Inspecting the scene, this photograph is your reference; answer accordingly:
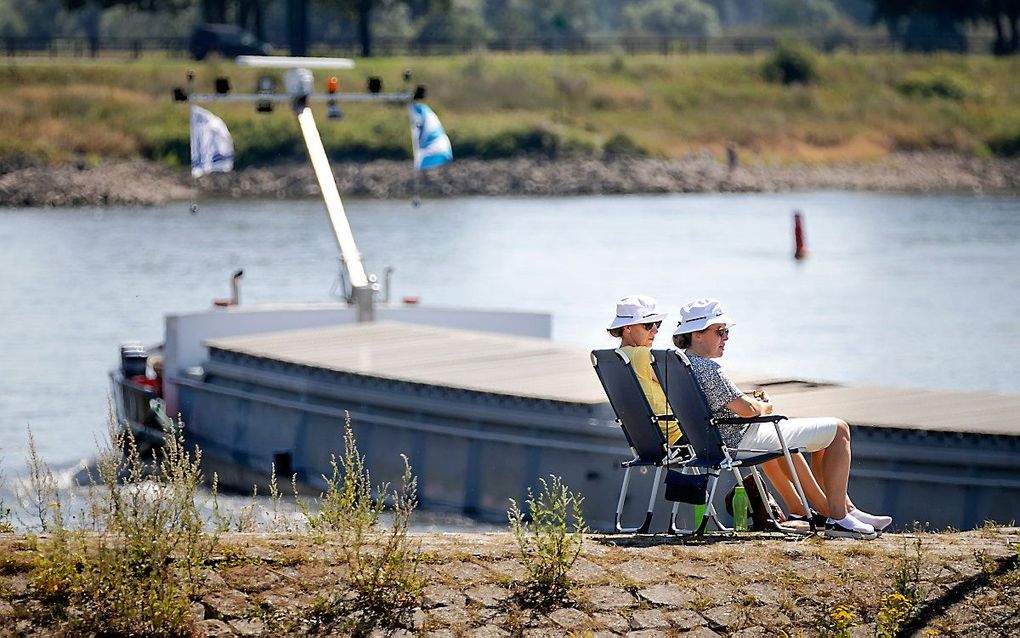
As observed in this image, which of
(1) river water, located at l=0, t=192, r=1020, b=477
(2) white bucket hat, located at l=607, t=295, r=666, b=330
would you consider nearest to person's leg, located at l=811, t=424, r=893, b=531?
(2) white bucket hat, located at l=607, t=295, r=666, b=330

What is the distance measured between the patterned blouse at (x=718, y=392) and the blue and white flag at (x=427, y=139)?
1191 centimetres

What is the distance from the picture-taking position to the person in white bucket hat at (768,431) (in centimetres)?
1006

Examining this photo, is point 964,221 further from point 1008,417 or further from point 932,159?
point 1008,417

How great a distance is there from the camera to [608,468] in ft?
50.0

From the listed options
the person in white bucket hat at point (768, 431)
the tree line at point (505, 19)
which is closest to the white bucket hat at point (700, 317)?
the person in white bucket hat at point (768, 431)

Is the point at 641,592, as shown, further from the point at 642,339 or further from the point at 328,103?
the point at 328,103

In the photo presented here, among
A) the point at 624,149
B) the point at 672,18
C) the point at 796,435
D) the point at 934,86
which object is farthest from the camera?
the point at 672,18

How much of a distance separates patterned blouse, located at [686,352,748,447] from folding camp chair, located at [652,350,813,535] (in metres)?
0.06

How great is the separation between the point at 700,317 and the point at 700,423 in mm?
614

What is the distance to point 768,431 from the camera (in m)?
10.2

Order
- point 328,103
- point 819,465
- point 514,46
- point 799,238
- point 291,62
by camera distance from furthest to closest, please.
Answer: point 514,46, point 799,238, point 291,62, point 328,103, point 819,465

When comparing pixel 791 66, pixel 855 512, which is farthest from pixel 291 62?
pixel 791 66

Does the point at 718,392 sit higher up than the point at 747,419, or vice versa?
the point at 718,392

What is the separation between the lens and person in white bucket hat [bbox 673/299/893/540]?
1006 centimetres
